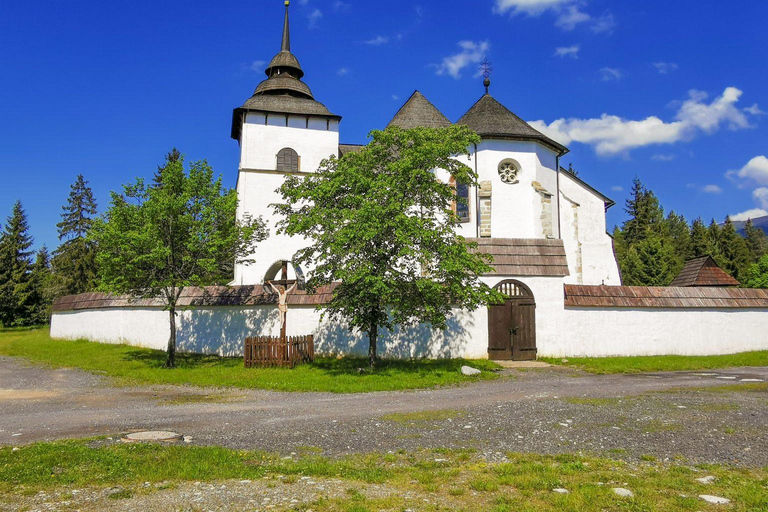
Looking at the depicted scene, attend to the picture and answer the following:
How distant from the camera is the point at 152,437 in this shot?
26.3 ft

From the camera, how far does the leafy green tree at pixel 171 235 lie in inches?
649

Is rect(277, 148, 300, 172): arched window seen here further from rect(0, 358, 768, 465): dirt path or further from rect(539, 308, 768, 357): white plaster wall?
rect(0, 358, 768, 465): dirt path

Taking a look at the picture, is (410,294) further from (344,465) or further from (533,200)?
(533,200)

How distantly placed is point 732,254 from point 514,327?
49.0 metres

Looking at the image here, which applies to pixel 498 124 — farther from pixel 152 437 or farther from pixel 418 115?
pixel 152 437

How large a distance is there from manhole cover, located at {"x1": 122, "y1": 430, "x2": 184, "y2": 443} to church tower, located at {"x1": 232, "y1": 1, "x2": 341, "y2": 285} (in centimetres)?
1879

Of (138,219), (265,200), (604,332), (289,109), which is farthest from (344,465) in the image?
(289,109)

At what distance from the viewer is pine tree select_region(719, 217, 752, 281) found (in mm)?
53631

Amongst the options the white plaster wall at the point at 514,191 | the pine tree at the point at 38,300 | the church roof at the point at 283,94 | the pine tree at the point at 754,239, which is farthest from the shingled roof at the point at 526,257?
the pine tree at the point at 754,239

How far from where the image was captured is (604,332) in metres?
19.5

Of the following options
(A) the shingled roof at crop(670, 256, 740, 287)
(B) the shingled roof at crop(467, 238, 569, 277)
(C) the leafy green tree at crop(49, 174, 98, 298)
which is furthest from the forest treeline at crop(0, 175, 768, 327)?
(B) the shingled roof at crop(467, 238, 569, 277)

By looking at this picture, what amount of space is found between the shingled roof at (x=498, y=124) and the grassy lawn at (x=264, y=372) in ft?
40.9

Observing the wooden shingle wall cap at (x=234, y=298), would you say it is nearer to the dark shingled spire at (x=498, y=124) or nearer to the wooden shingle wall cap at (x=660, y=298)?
the wooden shingle wall cap at (x=660, y=298)

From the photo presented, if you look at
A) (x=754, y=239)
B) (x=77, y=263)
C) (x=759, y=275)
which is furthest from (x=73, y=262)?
(x=754, y=239)
